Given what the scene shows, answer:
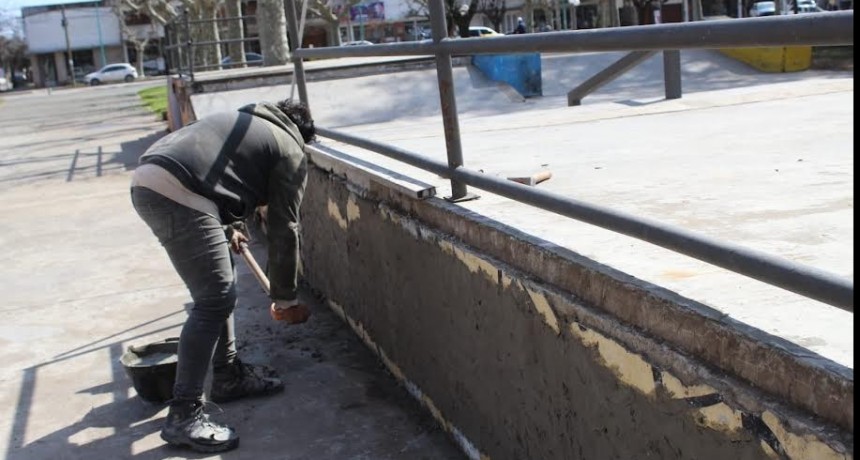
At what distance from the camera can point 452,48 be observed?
348 centimetres

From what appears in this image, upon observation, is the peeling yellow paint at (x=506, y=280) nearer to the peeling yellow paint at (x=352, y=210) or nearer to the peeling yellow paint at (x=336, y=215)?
the peeling yellow paint at (x=352, y=210)

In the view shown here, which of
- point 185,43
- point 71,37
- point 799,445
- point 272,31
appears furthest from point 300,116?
point 71,37

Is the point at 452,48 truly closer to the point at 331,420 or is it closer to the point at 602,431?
the point at 602,431

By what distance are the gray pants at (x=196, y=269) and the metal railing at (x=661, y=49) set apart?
88 centimetres

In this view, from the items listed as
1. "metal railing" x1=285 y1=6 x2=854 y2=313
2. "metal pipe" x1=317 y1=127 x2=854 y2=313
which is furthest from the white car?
"metal pipe" x1=317 y1=127 x2=854 y2=313

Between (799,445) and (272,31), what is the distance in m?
19.2

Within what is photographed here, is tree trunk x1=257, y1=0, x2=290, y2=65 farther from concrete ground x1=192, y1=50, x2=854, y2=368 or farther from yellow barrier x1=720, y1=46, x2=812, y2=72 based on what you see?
concrete ground x1=192, y1=50, x2=854, y2=368

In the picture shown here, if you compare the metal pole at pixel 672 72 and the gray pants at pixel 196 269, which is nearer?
the gray pants at pixel 196 269

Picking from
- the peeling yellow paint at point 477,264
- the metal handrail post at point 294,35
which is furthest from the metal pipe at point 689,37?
the metal handrail post at point 294,35

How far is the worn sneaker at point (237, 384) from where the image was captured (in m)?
4.64

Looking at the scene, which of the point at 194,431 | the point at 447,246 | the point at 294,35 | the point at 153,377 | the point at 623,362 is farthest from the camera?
the point at 294,35

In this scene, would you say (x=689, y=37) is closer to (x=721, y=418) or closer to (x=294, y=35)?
(x=721, y=418)

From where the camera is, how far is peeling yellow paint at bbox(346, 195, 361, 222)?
16.6 ft

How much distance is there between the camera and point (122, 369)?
5.20 meters
